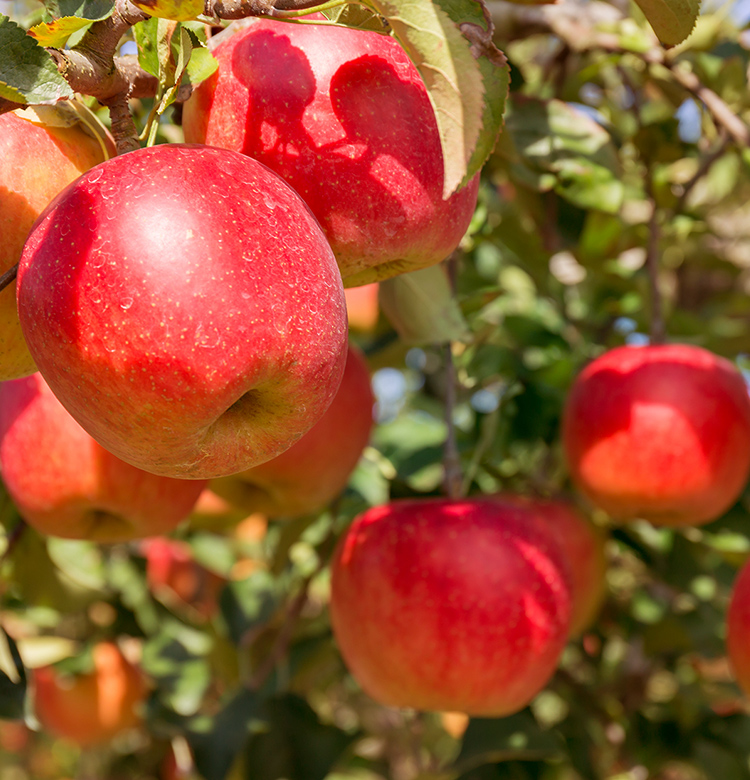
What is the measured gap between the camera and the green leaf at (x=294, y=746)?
1.19 m

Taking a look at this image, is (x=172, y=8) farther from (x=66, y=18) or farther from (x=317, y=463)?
(x=317, y=463)

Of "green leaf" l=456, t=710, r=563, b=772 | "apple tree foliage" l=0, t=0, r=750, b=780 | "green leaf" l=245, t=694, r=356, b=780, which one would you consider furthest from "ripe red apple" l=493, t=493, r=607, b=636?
"green leaf" l=245, t=694, r=356, b=780

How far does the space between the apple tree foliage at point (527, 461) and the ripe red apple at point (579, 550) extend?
0.17 ft

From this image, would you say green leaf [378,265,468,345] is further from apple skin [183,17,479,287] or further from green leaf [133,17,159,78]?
green leaf [133,17,159,78]

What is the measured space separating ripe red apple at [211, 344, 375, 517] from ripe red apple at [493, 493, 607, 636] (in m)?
0.31

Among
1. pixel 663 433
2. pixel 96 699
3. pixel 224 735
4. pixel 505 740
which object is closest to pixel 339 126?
pixel 663 433

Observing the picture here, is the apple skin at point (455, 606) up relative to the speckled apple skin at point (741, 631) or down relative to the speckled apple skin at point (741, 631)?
up

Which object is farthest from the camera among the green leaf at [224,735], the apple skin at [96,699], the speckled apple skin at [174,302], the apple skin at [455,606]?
the apple skin at [96,699]

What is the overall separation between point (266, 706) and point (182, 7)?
1058 mm

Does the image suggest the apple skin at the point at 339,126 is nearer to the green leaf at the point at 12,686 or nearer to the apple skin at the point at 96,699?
the green leaf at the point at 12,686

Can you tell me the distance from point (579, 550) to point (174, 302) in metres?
0.96

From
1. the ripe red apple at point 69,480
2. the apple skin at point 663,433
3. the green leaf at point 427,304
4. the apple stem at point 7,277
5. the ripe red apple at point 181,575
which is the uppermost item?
the apple stem at point 7,277

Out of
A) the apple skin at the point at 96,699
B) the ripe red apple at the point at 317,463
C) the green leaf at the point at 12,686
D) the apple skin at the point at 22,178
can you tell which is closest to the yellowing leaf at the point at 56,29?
the apple skin at the point at 22,178

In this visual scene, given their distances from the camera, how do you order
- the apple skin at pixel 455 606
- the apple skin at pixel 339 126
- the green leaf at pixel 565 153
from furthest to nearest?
the green leaf at pixel 565 153 < the apple skin at pixel 455 606 < the apple skin at pixel 339 126
